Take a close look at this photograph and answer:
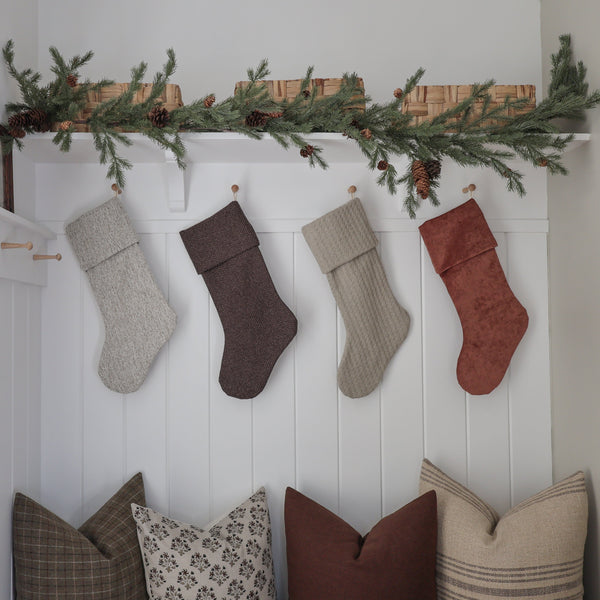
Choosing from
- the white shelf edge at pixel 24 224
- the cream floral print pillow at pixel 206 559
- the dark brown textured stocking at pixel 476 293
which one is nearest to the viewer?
the white shelf edge at pixel 24 224

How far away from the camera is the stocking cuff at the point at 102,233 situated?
65.6 inches

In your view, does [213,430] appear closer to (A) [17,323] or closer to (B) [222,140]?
(A) [17,323]

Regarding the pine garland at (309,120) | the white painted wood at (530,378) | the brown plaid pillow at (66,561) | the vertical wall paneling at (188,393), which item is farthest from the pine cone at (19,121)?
the white painted wood at (530,378)

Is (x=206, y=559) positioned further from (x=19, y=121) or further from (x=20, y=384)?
(x=19, y=121)

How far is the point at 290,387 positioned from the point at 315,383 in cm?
7

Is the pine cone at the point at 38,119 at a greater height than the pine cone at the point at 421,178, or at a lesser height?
greater

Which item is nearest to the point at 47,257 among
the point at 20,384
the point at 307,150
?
the point at 20,384

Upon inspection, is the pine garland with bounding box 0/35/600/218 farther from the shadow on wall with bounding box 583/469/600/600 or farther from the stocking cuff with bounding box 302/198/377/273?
the shadow on wall with bounding box 583/469/600/600

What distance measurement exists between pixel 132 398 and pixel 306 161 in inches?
32.7

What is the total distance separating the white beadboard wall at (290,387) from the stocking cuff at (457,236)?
73 millimetres

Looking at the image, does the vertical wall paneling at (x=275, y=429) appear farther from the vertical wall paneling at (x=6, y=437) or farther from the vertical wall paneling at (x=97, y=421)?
Result: the vertical wall paneling at (x=6, y=437)

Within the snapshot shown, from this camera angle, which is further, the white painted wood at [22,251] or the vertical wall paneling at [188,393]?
the vertical wall paneling at [188,393]

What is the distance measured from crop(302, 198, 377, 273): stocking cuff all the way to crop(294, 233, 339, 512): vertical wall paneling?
8 centimetres

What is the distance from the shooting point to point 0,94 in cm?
148
